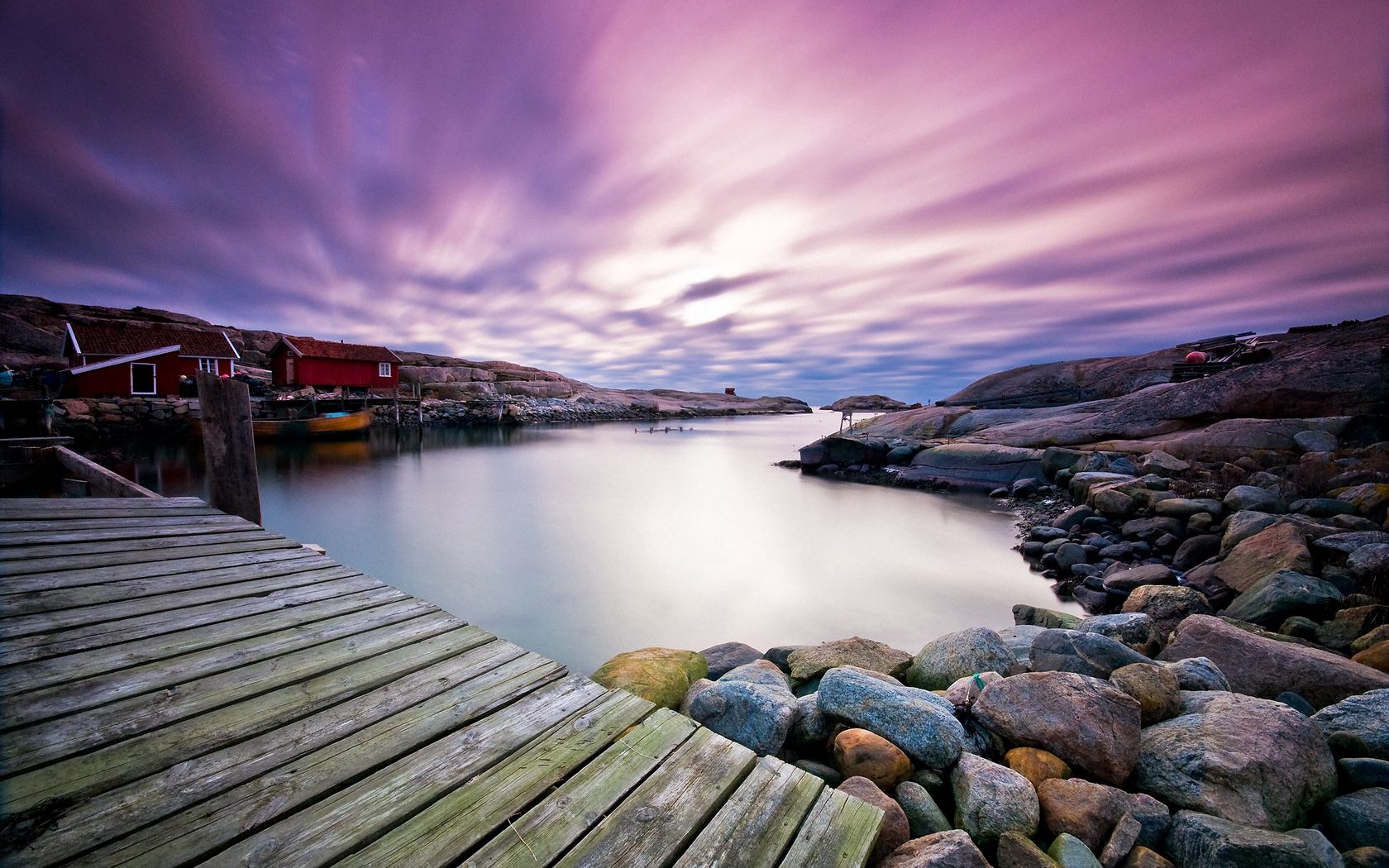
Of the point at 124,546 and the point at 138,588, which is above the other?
the point at 124,546

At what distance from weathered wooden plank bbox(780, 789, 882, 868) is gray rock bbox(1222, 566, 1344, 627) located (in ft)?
20.4

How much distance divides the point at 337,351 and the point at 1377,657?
4975 centimetres

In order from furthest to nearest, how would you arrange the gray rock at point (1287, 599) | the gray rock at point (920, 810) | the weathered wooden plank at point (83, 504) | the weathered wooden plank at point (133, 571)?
the gray rock at point (1287, 599) < the weathered wooden plank at point (83, 504) < the weathered wooden plank at point (133, 571) < the gray rock at point (920, 810)

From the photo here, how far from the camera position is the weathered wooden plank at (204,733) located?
168 cm

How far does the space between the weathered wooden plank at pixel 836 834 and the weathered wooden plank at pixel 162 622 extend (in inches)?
132

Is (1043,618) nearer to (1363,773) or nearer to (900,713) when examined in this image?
(1363,773)

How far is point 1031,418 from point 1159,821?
2168 cm

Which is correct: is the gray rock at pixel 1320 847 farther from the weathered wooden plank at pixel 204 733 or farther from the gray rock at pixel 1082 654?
the weathered wooden plank at pixel 204 733

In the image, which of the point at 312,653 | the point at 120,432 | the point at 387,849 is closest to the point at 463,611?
the point at 312,653

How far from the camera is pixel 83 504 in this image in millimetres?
4824

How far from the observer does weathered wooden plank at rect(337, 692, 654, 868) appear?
62.3 inches

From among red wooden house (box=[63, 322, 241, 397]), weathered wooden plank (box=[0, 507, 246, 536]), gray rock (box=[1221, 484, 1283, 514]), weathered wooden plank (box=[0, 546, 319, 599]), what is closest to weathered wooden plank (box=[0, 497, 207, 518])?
weathered wooden plank (box=[0, 507, 246, 536])

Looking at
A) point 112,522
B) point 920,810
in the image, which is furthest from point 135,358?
point 920,810

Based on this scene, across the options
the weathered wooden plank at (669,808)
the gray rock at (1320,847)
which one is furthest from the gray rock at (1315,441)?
the weathered wooden plank at (669,808)
